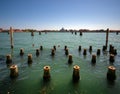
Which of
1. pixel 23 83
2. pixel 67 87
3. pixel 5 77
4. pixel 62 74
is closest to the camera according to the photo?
pixel 67 87

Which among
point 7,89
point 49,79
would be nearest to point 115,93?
point 49,79

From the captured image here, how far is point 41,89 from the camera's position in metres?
10.9

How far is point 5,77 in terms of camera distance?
44.2ft

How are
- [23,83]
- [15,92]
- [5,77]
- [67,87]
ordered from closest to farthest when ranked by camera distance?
[15,92], [67,87], [23,83], [5,77]

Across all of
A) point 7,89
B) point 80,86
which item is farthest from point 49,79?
point 7,89

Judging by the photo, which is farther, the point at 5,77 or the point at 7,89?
the point at 5,77

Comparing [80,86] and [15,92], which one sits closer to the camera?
[15,92]

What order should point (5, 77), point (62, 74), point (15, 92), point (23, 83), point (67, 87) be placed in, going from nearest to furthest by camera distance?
point (15, 92) < point (67, 87) < point (23, 83) < point (5, 77) < point (62, 74)

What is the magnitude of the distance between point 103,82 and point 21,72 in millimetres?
9396

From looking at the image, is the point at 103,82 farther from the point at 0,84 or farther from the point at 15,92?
the point at 0,84

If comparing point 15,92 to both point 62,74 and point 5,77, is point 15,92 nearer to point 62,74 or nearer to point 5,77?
point 5,77

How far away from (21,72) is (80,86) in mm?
7488

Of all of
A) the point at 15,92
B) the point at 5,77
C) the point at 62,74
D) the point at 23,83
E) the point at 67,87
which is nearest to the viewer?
the point at 15,92

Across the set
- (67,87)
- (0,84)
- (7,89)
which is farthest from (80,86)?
(0,84)
